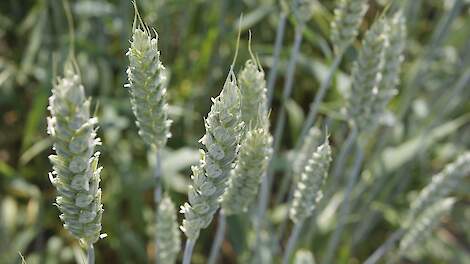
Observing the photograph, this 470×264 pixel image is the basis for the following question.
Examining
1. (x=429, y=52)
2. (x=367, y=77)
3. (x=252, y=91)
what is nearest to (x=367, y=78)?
(x=367, y=77)

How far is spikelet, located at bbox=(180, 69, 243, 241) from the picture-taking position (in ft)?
2.51

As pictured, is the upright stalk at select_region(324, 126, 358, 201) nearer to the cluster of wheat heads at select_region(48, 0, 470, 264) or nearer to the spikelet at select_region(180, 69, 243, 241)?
the cluster of wheat heads at select_region(48, 0, 470, 264)

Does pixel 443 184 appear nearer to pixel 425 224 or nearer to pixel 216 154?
pixel 425 224

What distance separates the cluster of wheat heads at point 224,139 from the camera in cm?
74

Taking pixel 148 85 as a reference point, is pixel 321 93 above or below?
above

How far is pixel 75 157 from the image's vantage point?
74cm

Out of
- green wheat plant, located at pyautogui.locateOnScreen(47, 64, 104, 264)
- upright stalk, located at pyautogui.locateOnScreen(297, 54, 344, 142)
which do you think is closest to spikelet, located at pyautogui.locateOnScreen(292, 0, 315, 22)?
upright stalk, located at pyautogui.locateOnScreen(297, 54, 344, 142)

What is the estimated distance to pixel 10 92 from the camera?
7.31ft

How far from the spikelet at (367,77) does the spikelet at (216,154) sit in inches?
19.7

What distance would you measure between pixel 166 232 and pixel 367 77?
54 cm

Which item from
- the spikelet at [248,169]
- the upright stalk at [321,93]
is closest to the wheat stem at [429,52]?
the upright stalk at [321,93]

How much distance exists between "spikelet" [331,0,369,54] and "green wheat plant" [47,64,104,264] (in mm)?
728

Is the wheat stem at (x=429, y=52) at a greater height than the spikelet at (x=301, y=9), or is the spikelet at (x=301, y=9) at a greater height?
the wheat stem at (x=429, y=52)

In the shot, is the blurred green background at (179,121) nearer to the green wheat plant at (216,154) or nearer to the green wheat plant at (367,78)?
the green wheat plant at (367,78)
